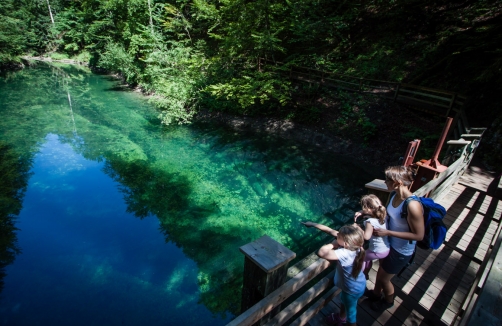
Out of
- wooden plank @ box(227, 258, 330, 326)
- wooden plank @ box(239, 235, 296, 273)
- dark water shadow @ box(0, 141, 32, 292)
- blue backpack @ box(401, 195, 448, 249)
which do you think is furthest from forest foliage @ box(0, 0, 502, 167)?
wooden plank @ box(239, 235, 296, 273)

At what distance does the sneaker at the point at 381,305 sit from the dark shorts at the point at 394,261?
59cm

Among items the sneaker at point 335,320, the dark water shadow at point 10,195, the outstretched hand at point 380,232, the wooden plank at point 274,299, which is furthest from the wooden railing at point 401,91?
the dark water shadow at point 10,195

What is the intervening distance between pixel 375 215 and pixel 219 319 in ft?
13.4

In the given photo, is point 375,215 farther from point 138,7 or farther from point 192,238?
point 138,7

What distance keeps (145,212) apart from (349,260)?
24.4 ft

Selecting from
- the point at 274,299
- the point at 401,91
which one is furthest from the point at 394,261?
the point at 401,91

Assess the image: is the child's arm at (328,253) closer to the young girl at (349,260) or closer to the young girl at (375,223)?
the young girl at (349,260)

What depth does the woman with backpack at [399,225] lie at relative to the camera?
247 centimetres

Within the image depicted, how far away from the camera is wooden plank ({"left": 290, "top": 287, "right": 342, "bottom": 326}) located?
290cm

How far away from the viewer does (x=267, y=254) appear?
2426 mm

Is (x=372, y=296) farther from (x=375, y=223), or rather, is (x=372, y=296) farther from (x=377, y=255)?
(x=375, y=223)

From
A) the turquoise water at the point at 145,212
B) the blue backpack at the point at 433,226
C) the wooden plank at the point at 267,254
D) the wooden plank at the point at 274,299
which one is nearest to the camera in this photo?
the wooden plank at the point at 274,299

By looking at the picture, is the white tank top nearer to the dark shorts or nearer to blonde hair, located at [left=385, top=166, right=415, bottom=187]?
the dark shorts

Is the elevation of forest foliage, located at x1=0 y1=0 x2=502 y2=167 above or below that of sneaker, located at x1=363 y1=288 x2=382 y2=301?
above
